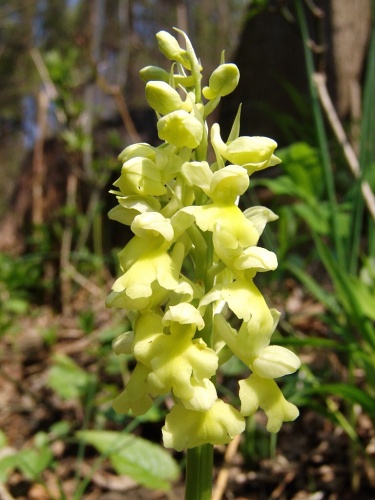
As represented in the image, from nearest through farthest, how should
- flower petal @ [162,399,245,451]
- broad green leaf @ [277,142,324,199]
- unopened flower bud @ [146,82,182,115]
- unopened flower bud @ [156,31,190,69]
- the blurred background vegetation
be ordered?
1. flower petal @ [162,399,245,451]
2. unopened flower bud @ [146,82,182,115]
3. unopened flower bud @ [156,31,190,69]
4. the blurred background vegetation
5. broad green leaf @ [277,142,324,199]

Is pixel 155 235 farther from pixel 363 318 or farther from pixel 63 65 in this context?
pixel 63 65

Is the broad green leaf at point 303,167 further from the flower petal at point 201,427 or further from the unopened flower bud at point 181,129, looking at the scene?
the flower petal at point 201,427

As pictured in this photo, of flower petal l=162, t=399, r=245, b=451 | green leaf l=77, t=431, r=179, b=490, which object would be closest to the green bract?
flower petal l=162, t=399, r=245, b=451

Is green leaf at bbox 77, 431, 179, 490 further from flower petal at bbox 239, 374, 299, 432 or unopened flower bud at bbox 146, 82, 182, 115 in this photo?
unopened flower bud at bbox 146, 82, 182, 115

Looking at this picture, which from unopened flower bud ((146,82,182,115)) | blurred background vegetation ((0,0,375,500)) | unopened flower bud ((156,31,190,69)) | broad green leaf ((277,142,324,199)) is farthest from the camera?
broad green leaf ((277,142,324,199))

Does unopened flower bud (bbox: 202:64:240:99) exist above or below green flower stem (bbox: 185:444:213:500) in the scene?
above

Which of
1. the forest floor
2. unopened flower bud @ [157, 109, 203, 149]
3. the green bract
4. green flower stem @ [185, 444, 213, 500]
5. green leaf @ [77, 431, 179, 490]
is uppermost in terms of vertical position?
unopened flower bud @ [157, 109, 203, 149]

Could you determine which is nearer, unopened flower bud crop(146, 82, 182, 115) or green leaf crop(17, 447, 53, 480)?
unopened flower bud crop(146, 82, 182, 115)

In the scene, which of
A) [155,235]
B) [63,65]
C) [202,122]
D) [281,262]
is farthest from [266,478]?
[63,65]
